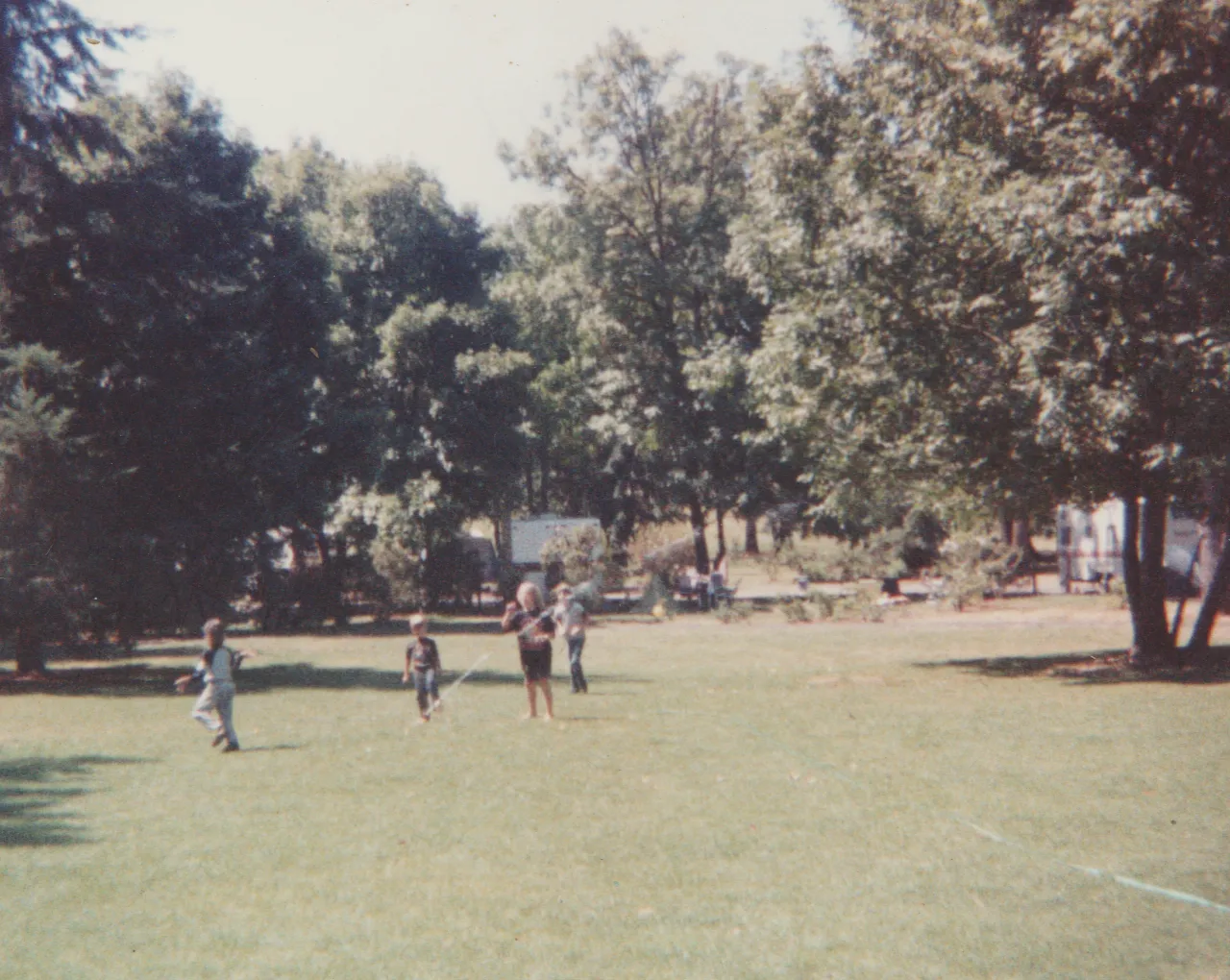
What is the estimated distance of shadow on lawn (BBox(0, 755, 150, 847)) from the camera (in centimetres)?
1034

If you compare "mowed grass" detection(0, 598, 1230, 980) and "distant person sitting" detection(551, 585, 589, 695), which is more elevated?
"distant person sitting" detection(551, 585, 589, 695)

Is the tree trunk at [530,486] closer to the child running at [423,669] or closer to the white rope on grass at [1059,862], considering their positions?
the child running at [423,669]

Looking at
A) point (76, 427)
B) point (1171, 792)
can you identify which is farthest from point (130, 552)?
point (1171, 792)

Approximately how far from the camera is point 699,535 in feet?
165

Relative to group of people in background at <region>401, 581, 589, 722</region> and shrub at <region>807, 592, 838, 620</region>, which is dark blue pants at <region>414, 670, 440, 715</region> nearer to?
group of people in background at <region>401, 581, 589, 722</region>

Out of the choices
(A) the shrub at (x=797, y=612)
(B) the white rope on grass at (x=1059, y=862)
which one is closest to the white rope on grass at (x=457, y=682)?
(B) the white rope on grass at (x=1059, y=862)

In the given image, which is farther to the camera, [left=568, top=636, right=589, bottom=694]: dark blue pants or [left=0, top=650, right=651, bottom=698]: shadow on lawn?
[left=0, top=650, right=651, bottom=698]: shadow on lawn

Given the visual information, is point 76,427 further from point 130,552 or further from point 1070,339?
point 1070,339

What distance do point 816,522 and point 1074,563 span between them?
1243 centimetres

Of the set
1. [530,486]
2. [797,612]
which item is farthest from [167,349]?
[530,486]

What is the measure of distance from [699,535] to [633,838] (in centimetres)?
4048

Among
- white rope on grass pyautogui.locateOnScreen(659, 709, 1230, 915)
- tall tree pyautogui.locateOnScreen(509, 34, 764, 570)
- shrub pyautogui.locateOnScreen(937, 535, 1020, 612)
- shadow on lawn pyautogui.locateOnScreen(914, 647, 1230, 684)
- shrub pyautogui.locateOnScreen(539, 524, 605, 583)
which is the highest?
tall tree pyautogui.locateOnScreen(509, 34, 764, 570)

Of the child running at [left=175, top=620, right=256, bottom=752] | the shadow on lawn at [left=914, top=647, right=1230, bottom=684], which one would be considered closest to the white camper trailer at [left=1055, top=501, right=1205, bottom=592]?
the shadow on lawn at [left=914, top=647, right=1230, bottom=684]

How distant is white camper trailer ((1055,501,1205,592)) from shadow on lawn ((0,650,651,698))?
2115 cm
